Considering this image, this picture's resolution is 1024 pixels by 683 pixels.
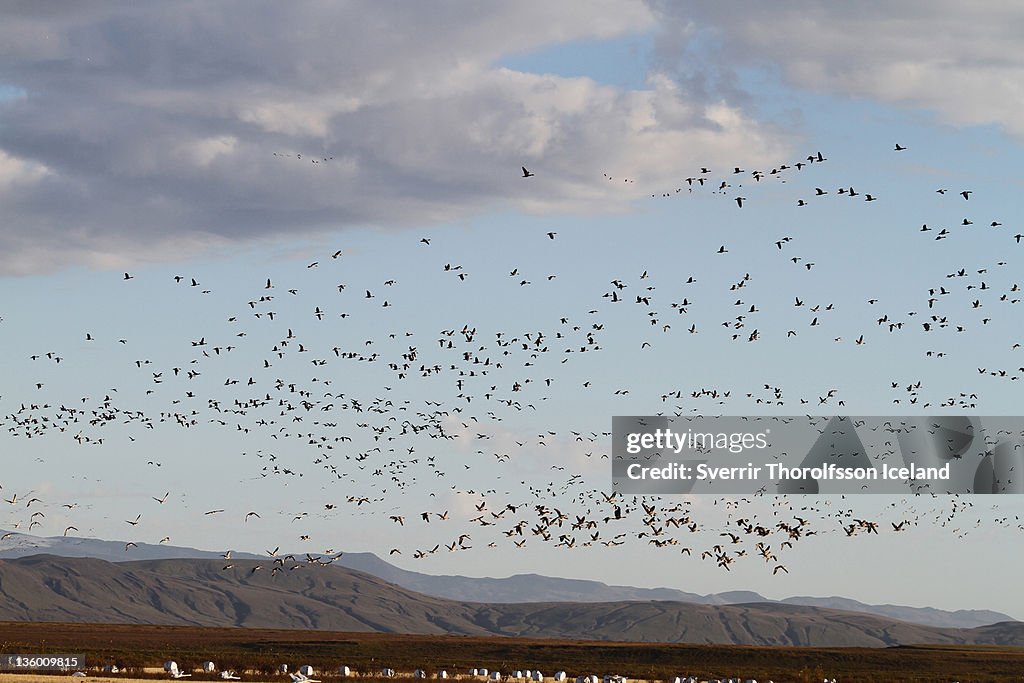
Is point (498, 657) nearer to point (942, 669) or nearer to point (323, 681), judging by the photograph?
point (942, 669)

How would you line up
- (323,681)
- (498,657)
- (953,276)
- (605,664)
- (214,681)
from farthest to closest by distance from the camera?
(498,657) < (605,664) < (323,681) < (214,681) < (953,276)

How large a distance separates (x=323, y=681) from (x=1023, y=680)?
69185 millimetres

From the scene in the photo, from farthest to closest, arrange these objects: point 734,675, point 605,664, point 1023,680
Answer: point 605,664, point 734,675, point 1023,680

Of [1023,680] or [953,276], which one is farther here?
[1023,680]

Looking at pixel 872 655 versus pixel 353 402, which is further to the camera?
pixel 872 655

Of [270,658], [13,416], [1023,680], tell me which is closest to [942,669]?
[1023,680]

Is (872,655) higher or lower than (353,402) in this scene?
lower

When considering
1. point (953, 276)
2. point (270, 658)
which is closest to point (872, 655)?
point (270, 658)

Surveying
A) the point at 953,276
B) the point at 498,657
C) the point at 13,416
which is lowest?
the point at 498,657

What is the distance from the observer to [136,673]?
98.9 metres

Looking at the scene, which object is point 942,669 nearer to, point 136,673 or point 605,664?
point 605,664

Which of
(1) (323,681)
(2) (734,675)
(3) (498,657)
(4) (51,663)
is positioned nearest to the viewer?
(1) (323,681)

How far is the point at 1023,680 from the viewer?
429ft

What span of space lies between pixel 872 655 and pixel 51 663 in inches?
4303
